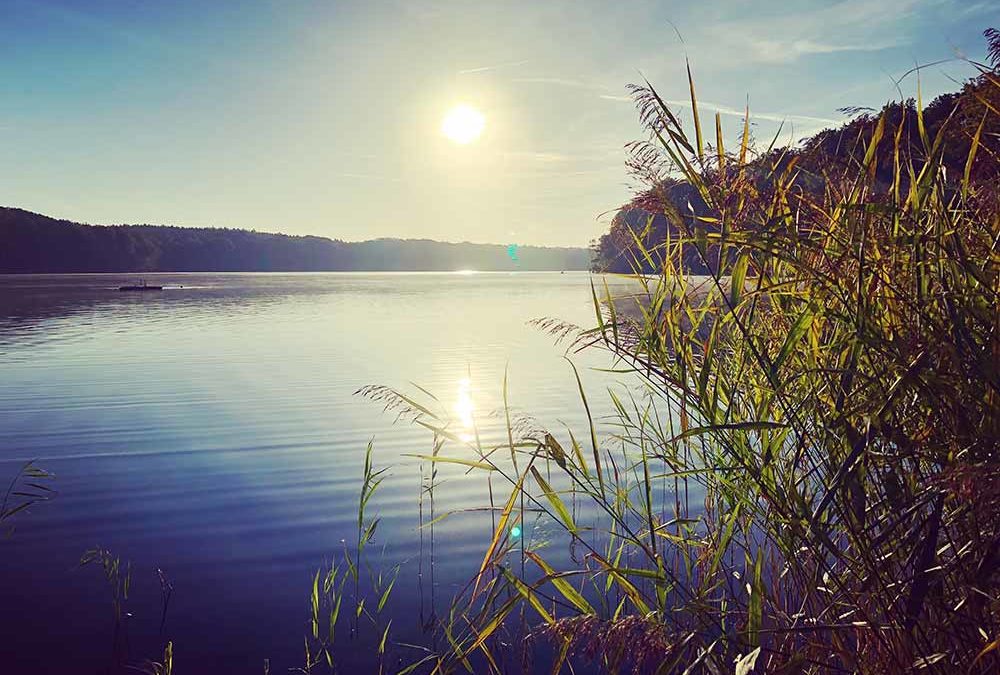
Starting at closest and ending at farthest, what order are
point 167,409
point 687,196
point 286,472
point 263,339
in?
point 687,196 < point 286,472 < point 167,409 < point 263,339

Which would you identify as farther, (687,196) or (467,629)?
(467,629)

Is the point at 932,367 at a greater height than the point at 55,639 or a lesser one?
greater

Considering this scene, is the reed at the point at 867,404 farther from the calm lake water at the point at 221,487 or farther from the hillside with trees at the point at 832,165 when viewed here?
the calm lake water at the point at 221,487

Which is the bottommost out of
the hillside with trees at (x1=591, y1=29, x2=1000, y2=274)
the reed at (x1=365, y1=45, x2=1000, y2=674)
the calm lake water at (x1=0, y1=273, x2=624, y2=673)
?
the calm lake water at (x1=0, y1=273, x2=624, y2=673)

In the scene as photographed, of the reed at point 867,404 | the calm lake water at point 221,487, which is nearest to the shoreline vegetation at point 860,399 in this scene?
the reed at point 867,404

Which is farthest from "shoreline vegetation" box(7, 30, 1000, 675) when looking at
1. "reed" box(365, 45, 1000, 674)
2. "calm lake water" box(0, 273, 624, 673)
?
"calm lake water" box(0, 273, 624, 673)

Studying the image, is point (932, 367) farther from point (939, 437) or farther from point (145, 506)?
point (145, 506)

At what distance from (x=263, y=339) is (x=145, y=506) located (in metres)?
21.2

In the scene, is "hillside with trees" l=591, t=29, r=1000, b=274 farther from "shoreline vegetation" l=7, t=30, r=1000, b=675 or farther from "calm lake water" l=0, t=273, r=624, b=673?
"calm lake water" l=0, t=273, r=624, b=673

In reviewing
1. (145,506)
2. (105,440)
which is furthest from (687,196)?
(105,440)

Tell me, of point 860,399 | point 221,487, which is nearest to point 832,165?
point 860,399

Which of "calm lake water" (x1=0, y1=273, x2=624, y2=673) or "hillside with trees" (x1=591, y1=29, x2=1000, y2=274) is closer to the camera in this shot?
"hillside with trees" (x1=591, y1=29, x2=1000, y2=274)

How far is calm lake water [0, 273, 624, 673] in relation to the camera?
19.0 ft

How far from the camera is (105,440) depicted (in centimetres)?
1214
